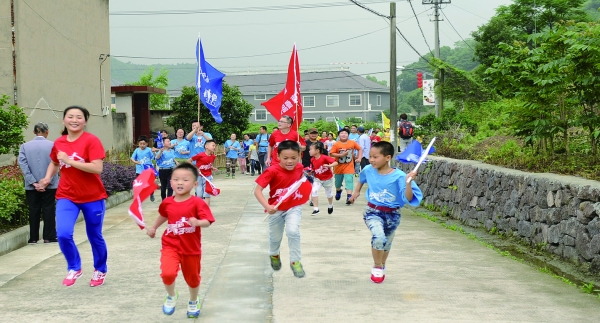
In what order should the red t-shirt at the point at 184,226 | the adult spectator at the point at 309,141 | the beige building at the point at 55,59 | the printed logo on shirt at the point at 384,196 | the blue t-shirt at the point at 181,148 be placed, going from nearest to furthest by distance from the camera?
the red t-shirt at the point at 184,226, the printed logo on shirt at the point at 384,196, the blue t-shirt at the point at 181,148, the adult spectator at the point at 309,141, the beige building at the point at 55,59

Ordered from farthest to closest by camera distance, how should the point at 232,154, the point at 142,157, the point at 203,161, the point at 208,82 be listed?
1. the point at 232,154
2. the point at 208,82
3. the point at 142,157
4. the point at 203,161

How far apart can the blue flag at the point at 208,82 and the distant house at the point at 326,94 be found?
60.1 meters

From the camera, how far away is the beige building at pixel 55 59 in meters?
17.6

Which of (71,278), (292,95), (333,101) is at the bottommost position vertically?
(71,278)

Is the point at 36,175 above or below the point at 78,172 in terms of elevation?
below

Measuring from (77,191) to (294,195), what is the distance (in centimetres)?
215

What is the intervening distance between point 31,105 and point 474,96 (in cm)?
2012

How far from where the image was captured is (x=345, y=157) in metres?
15.6

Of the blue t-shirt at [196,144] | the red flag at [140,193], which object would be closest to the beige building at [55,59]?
the blue t-shirt at [196,144]

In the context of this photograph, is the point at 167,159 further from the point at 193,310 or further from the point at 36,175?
the point at 193,310

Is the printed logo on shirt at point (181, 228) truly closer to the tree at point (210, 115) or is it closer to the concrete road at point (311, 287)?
the concrete road at point (311, 287)

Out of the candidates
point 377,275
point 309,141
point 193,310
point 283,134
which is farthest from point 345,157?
point 193,310

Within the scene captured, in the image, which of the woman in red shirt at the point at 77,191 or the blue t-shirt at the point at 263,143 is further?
the blue t-shirt at the point at 263,143

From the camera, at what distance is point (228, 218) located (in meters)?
13.2
